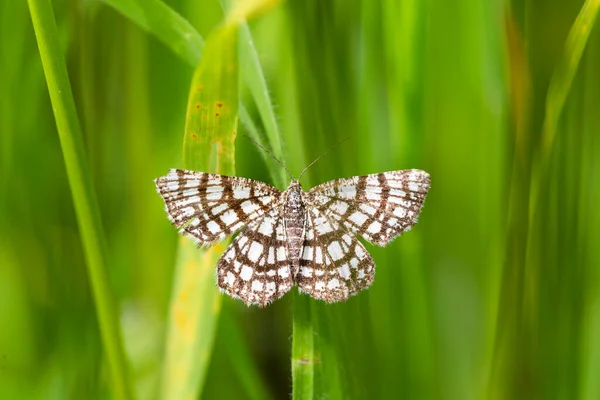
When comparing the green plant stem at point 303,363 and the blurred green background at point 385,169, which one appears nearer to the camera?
the green plant stem at point 303,363

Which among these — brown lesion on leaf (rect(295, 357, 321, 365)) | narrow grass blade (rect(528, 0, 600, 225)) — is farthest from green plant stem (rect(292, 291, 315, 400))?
narrow grass blade (rect(528, 0, 600, 225))

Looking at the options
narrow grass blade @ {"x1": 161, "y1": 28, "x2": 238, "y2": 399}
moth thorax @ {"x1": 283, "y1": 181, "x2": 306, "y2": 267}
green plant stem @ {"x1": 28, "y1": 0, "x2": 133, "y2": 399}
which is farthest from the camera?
moth thorax @ {"x1": 283, "y1": 181, "x2": 306, "y2": 267}

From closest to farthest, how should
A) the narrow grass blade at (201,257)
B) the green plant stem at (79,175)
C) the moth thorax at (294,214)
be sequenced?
the green plant stem at (79,175), the narrow grass blade at (201,257), the moth thorax at (294,214)

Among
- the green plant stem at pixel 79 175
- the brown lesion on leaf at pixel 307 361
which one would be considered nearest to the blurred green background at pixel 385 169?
the brown lesion on leaf at pixel 307 361

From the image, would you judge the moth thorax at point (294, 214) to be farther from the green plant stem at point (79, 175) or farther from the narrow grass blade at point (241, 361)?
Result: the green plant stem at point (79, 175)

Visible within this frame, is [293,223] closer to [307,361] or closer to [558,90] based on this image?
[307,361]

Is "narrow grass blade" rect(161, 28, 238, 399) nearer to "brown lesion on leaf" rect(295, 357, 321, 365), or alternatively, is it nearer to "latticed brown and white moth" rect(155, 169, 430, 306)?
"latticed brown and white moth" rect(155, 169, 430, 306)


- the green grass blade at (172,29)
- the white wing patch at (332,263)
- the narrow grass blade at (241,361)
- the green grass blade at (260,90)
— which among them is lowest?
the narrow grass blade at (241,361)

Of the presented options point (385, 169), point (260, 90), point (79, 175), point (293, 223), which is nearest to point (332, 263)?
point (293, 223)
